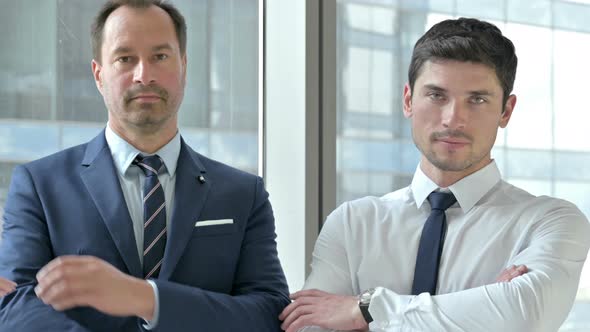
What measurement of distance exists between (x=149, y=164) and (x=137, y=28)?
1.24ft

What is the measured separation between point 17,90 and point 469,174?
155cm

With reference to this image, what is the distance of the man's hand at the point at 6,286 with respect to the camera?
7.00 feet

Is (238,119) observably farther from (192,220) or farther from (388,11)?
(192,220)

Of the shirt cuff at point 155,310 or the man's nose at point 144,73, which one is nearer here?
the shirt cuff at point 155,310

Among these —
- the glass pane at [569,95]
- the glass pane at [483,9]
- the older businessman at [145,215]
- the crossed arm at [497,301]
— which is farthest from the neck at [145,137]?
the glass pane at [569,95]

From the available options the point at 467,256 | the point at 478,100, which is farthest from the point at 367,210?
the point at 478,100

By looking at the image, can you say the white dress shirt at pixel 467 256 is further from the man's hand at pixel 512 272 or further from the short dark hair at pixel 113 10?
the short dark hair at pixel 113 10

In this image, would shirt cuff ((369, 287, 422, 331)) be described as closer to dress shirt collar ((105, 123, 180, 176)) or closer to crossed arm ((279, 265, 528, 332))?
crossed arm ((279, 265, 528, 332))

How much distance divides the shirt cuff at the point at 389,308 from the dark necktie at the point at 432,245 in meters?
0.12

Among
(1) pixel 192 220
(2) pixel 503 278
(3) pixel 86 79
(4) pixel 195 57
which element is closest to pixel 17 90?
(3) pixel 86 79

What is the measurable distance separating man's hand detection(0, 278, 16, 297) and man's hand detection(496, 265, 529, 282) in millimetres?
1228

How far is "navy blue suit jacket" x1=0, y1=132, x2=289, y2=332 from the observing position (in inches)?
85.8

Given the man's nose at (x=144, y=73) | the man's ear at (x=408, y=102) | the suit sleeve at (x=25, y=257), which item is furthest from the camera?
the man's ear at (x=408, y=102)

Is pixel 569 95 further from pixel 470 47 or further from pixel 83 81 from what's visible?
pixel 83 81
